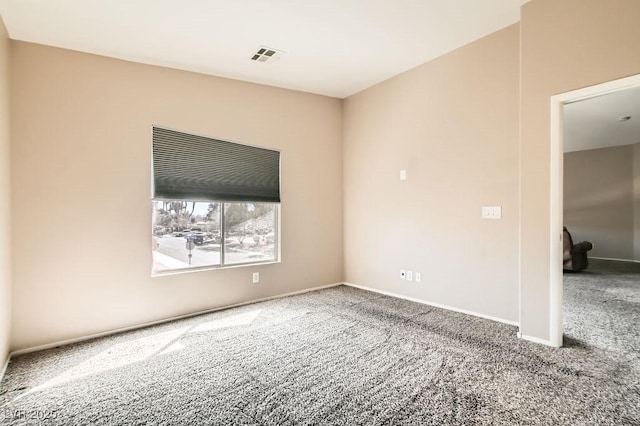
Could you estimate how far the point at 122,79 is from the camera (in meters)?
3.35

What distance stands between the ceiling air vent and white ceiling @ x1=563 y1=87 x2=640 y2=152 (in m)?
3.63

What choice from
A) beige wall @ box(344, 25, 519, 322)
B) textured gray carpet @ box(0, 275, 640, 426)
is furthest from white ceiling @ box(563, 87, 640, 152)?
textured gray carpet @ box(0, 275, 640, 426)

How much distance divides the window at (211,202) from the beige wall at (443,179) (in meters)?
1.38


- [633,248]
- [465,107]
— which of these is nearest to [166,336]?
[465,107]

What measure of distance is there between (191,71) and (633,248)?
32.9 ft

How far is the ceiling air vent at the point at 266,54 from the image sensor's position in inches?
133

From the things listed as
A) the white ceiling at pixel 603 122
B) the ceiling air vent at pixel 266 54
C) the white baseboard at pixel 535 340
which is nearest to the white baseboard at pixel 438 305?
the white baseboard at pixel 535 340

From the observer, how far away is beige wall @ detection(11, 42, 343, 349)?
291 cm

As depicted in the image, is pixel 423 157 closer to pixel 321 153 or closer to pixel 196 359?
pixel 321 153

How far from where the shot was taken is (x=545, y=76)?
109 inches

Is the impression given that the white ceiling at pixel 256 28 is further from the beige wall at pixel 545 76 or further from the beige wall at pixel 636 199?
the beige wall at pixel 636 199

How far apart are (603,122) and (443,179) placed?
14.7 ft

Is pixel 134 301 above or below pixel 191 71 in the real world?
below

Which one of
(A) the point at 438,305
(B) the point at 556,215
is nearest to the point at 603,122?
(B) the point at 556,215
